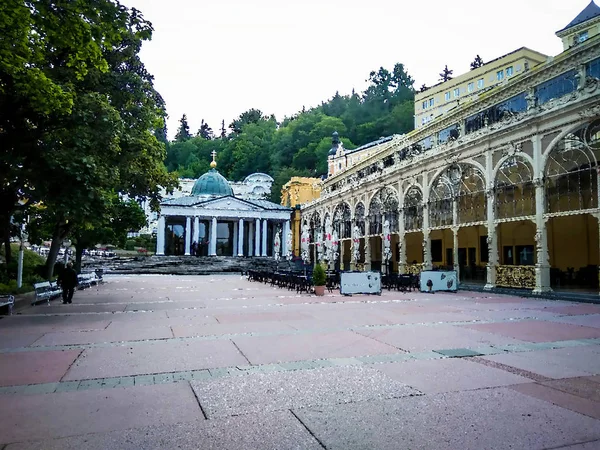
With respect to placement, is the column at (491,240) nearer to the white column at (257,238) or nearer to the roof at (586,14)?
the roof at (586,14)

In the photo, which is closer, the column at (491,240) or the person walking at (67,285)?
the person walking at (67,285)

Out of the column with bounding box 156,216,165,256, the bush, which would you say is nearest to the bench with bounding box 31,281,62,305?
the bush

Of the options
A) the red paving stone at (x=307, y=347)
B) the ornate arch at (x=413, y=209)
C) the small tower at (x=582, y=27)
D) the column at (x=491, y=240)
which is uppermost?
the small tower at (x=582, y=27)

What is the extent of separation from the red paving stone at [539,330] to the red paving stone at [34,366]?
866 centimetres

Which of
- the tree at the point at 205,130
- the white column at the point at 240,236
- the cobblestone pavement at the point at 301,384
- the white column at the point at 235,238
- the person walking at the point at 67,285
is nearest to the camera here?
the cobblestone pavement at the point at 301,384

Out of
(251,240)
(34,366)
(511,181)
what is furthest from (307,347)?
(251,240)

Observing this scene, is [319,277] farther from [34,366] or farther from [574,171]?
[34,366]

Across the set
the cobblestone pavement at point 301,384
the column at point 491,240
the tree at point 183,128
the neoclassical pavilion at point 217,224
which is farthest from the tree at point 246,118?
the cobblestone pavement at point 301,384

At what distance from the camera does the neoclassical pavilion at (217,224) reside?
64.4m

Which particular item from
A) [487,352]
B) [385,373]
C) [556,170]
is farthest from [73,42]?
[556,170]

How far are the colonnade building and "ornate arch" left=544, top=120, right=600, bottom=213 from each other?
4cm

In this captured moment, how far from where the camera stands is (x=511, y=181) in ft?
74.2

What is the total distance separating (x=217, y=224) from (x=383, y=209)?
40.3 metres

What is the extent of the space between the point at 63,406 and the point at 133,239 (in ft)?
255
